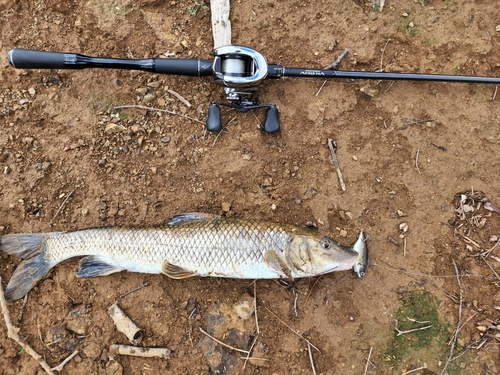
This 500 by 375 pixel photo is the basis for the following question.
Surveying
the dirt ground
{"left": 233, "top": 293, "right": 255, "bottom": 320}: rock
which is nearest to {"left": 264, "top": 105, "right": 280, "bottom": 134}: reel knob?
the dirt ground

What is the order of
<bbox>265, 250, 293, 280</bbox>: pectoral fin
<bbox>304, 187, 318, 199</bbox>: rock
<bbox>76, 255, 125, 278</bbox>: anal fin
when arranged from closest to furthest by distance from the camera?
<bbox>265, 250, 293, 280</bbox>: pectoral fin → <bbox>76, 255, 125, 278</bbox>: anal fin → <bbox>304, 187, 318, 199</bbox>: rock

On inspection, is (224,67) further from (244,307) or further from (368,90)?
(244,307)

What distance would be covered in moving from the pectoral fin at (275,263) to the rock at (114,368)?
1.93 m

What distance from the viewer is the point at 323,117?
4.02 metres

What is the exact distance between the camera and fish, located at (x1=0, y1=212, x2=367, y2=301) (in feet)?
11.5

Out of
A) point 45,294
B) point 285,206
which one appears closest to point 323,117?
point 285,206

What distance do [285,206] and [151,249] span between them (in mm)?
1463

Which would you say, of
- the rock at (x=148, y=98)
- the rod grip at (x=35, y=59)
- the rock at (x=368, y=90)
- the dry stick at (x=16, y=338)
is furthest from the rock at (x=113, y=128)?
the rock at (x=368, y=90)

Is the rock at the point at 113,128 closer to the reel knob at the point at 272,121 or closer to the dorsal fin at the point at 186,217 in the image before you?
the dorsal fin at the point at 186,217

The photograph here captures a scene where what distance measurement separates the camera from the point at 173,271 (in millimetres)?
3545

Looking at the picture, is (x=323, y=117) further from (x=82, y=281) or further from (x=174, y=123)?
(x=82, y=281)

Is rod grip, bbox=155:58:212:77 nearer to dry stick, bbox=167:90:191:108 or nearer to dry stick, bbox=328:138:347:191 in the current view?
dry stick, bbox=167:90:191:108

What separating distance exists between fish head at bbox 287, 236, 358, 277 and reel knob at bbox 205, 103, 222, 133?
1414mm

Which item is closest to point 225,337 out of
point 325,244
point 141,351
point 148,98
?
point 141,351
